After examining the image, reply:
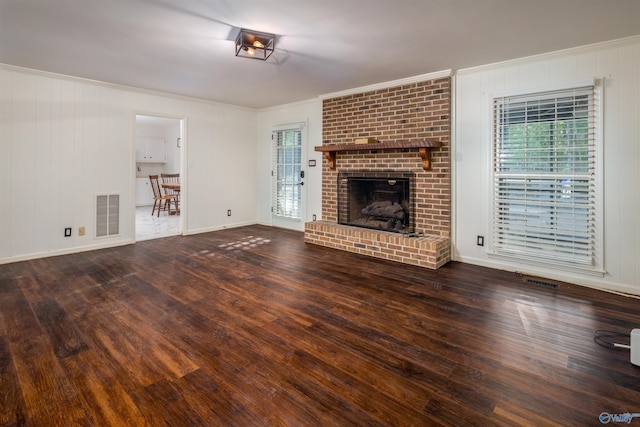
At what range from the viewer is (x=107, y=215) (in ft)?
15.4

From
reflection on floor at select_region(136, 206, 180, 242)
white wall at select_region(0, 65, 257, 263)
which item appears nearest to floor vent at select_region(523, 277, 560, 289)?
white wall at select_region(0, 65, 257, 263)

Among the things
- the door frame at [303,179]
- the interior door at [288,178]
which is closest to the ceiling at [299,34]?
the door frame at [303,179]

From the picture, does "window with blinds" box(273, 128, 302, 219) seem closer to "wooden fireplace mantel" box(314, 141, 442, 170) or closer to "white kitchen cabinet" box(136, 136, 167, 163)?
"wooden fireplace mantel" box(314, 141, 442, 170)

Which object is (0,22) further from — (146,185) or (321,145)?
(146,185)

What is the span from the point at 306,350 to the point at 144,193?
30.3 feet

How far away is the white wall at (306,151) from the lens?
5.51 m

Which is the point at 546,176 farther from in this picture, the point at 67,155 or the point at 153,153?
the point at 153,153

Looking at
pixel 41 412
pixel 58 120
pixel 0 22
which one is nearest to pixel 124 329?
pixel 41 412

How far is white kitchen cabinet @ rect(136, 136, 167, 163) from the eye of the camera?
9.04 m

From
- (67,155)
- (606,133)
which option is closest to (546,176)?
(606,133)

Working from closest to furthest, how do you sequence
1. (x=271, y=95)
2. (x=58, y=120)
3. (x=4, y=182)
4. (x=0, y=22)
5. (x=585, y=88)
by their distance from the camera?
1. (x=0, y=22)
2. (x=585, y=88)
3. (x=4, y=182)
4. (x=58, y=120)
5. (x=271, y=95)

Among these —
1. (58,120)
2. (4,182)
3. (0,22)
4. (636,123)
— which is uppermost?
(0,22)

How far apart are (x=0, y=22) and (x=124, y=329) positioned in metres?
2.72

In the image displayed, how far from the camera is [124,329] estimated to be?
2264 millimetres
